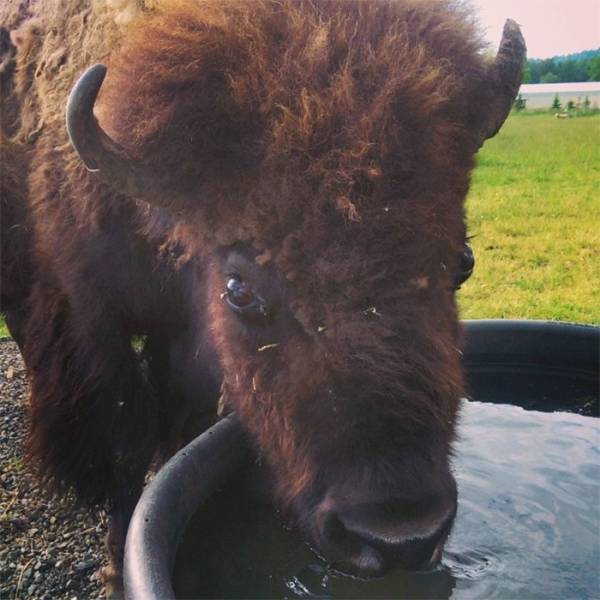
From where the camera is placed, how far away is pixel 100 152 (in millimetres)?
2346

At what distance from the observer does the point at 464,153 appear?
→ 2.46m

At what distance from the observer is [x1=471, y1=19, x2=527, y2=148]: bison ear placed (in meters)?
2.57

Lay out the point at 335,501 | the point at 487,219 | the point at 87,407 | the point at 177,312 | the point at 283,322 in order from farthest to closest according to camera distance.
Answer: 1. the point at 487,219
2. the point at 87,407
3. the point at 177,312
4. the point at 283,322
5. the point at 335,501

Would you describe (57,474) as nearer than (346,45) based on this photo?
No

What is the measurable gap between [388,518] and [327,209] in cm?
78

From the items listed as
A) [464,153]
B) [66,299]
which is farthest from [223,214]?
[66,299]

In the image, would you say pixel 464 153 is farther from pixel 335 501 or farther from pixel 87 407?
pixel 87 407

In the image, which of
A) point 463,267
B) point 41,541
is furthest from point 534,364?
point 41,541

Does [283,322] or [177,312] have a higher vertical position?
[283,322]

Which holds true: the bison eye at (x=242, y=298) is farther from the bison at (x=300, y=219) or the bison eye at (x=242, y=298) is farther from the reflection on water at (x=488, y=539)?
the reflection on water at (x=488, y=539)

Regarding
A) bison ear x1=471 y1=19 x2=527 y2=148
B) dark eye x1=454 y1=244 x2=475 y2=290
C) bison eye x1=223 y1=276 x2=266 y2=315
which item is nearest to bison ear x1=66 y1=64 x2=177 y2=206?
bison eye x1=223 y1=276 x2=266 y2=315

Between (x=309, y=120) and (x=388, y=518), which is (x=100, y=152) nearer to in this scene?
(x=309, y=120)

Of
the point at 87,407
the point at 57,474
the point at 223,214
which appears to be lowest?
the point at 57,474

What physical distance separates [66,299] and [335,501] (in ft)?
5.49
